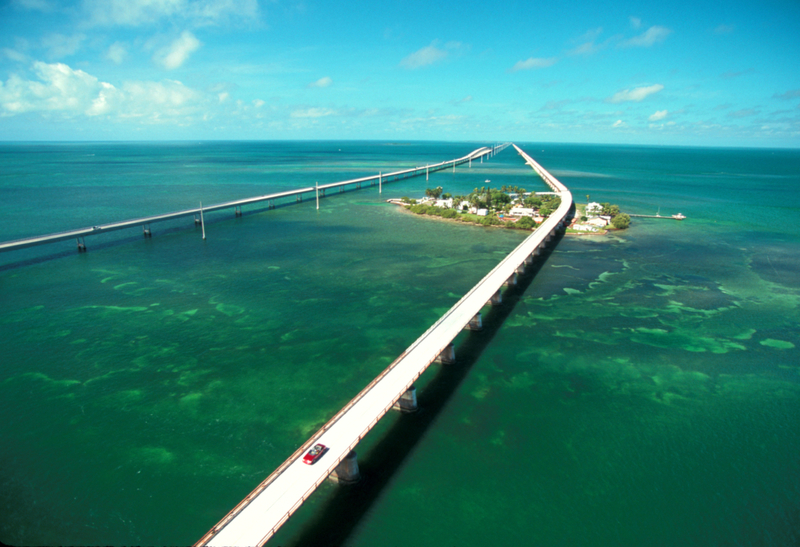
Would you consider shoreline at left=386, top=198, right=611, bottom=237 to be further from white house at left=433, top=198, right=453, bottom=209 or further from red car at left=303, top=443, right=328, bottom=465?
red car at left=303, top=443, right=328, bottom=465

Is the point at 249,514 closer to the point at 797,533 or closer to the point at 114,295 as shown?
the point at 797,533

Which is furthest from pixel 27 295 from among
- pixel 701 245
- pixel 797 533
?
pixel 701 245

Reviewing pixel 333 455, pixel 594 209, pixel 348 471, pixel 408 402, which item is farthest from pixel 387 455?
pixel 594 209

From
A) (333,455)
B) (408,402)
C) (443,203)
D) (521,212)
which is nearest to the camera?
(333,455)

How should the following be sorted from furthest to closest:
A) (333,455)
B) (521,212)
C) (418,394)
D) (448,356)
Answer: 1. (521,212)
2. (448,356)
3. (418,394)
4. (333,455)

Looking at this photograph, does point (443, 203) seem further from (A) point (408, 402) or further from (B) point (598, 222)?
(A) point (408, 402)

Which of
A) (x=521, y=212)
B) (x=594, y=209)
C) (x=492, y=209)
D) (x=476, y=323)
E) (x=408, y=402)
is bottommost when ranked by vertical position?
(x=408, y=402)
